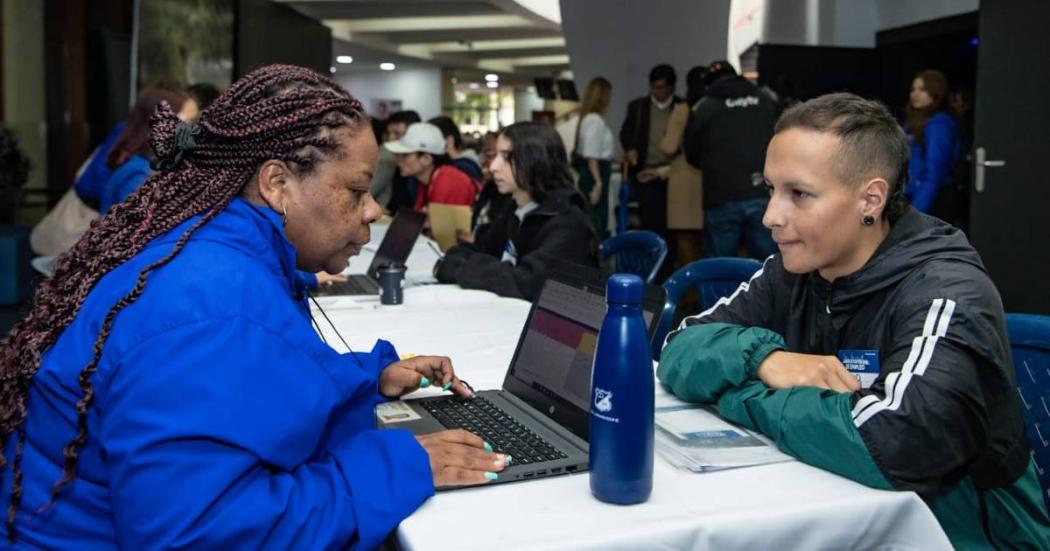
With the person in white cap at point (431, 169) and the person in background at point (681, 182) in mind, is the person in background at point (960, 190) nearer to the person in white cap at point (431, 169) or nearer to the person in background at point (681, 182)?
the person in background at point (681, 182)

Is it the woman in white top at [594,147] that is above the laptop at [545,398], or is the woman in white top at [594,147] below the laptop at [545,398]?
above

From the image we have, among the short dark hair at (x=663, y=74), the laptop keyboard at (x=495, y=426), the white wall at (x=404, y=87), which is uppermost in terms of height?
the white wall at (x=404, y=87)

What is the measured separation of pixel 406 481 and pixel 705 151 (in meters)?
4.43

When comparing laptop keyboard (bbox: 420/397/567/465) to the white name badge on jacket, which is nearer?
laptop keyboard (bbox: 420/397/567/465)

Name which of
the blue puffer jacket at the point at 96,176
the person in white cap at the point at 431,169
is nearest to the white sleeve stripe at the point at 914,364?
the blue puffer jacket at the point at 96,176

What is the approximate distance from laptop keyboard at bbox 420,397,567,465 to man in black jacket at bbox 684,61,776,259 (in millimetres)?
3699

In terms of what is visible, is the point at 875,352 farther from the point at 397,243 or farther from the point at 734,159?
the point at 734,159

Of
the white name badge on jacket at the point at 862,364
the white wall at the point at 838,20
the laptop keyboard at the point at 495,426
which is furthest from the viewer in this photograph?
the white wall at the point at 838,20

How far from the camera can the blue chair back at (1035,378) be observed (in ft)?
4.99

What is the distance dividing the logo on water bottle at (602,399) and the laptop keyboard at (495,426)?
20 centimetres

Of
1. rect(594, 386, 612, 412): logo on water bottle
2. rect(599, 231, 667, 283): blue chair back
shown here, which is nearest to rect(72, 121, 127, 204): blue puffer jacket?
rect(599, 231, 667, 283): blue chair back

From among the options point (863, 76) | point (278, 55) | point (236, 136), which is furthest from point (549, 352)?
point (278, 55)

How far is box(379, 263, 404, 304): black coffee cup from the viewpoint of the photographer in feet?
8.64

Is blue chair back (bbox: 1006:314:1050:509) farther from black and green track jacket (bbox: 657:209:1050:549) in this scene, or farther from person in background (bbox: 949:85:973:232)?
person in background (bbox: 949:85:973:232)
